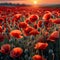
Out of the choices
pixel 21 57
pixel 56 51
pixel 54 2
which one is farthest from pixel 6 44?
pixel 54 2

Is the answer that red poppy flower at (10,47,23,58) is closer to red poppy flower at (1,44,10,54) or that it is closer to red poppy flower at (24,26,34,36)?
red poppy flower at (1,44,10,54)

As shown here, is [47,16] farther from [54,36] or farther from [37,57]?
[37,57]

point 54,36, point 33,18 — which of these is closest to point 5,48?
point 33,18

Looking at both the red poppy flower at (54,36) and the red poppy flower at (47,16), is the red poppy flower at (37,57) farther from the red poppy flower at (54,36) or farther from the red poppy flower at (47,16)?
the red poppy flower at (47,16)

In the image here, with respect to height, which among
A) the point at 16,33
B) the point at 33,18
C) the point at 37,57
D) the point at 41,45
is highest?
the point at 33,18

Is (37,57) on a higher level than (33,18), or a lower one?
lower

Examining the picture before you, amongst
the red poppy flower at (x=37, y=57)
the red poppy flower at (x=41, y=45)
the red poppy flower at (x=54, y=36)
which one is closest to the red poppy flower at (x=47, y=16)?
the red poppy flower at (x=54, y=36)

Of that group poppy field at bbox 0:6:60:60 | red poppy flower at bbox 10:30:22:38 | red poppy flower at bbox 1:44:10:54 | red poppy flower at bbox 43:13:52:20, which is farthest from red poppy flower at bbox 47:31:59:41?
red poppy flower at bbox 1:44:10:54

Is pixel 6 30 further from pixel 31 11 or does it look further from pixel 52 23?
pixel 52 23
